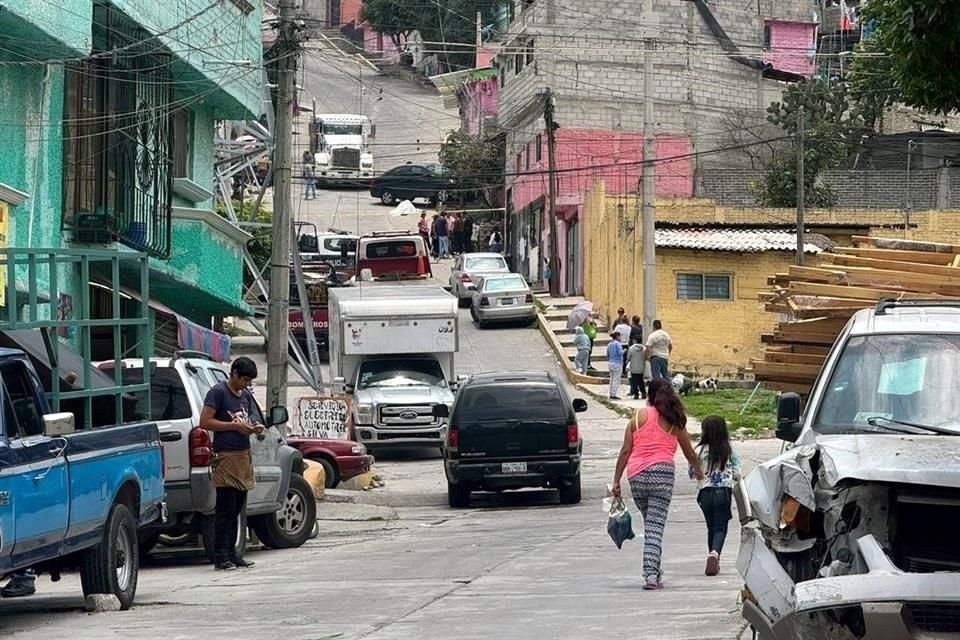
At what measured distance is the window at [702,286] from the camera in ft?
149

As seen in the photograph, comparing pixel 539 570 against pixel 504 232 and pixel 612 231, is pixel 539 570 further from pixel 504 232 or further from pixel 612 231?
pixel 504 232

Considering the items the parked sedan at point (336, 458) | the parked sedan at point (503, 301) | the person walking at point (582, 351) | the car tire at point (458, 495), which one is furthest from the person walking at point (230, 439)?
the parked sedan at point (503, 301)

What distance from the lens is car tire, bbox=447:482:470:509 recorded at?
76.2ft

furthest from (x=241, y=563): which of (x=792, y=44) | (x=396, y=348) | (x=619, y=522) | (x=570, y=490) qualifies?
(x=792, y=44)

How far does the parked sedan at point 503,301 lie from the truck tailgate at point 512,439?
2837cm

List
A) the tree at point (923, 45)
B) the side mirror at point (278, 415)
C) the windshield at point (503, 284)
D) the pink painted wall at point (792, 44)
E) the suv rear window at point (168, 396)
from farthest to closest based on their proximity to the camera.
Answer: the pink painted wall at point (792, 44), the windshield at point (503, 284), the side mirror at point (278, 415), the suv rear window at point (168, 396), the tree at point (923, 45)

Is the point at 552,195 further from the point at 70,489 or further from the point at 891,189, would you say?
the point at 70,489

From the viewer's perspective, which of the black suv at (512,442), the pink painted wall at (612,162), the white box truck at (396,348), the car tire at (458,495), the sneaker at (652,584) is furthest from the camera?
the pink painted wall at (612,162)

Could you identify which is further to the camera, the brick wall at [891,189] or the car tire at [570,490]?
the brick wall at [891,189]

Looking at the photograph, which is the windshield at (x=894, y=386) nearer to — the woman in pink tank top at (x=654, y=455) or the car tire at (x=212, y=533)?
the woman in pink tank top at (x=654, y=455)

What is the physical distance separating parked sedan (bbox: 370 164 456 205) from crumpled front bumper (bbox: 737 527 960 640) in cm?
6865

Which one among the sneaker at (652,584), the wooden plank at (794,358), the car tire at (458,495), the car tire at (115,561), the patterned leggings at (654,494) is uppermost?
the wooden plank at (794,358)

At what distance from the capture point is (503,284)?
5175 cm

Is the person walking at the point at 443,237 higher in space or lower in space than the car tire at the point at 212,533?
higher
